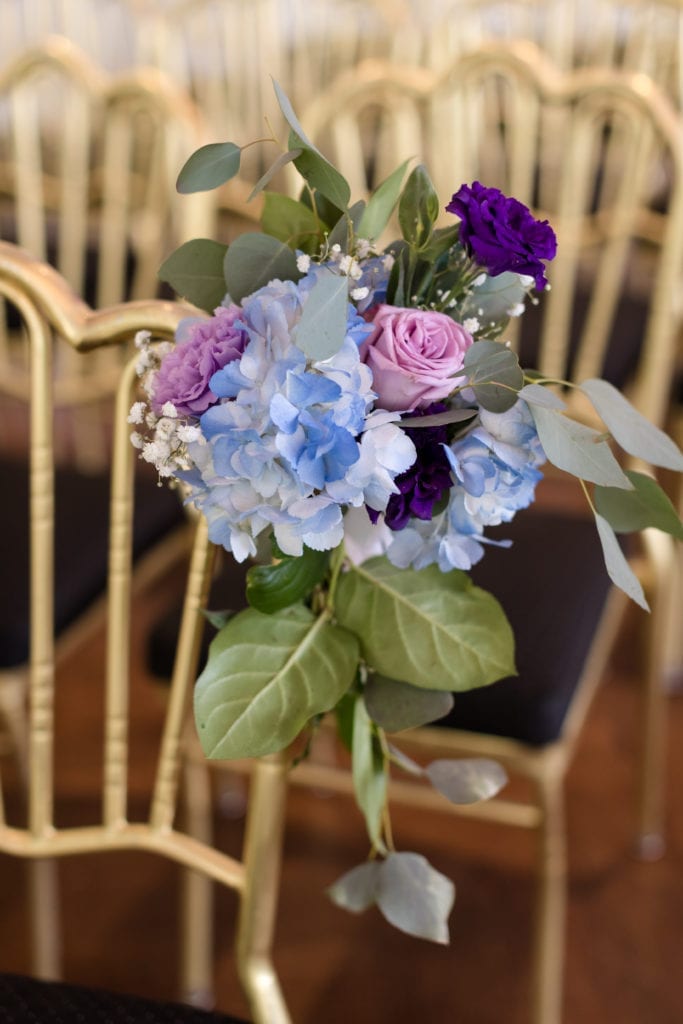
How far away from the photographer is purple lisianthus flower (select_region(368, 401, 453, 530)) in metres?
0.55

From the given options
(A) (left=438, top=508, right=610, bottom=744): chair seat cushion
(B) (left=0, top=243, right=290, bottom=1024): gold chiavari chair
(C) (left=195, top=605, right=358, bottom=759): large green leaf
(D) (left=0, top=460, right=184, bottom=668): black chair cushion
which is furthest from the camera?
(D) (left=0, top=460, right=184, bottom=668): black chair cushion

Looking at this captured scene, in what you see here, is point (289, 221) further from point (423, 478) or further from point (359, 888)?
point (359, 888)

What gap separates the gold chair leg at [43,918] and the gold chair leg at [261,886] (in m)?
0.53

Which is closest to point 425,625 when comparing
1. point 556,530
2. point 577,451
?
point 577,451

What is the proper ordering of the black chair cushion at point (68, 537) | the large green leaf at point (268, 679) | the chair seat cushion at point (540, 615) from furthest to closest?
the black chair cushion at point (68, 537), the chair seat cushion at point (540, 615), the large green leaf at point (268, 679)

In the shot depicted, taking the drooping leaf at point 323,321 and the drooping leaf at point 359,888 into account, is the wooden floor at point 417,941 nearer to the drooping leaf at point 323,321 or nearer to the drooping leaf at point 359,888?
the drooping leaf at point 359,888

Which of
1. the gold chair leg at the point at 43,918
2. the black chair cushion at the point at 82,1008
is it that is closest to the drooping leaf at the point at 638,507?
the black chair cushion at the point at 82,1008

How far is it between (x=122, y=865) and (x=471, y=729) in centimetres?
70

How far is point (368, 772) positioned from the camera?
27.2 inches

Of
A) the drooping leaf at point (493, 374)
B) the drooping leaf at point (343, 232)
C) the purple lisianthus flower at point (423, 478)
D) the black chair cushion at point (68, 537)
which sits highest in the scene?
the drooping leaf at point (343, 232)

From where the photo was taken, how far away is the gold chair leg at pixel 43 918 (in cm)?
122

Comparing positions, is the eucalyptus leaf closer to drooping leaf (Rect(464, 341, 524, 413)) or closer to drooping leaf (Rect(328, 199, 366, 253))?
drooping leaf (Rect(464, 341, 524, 413))

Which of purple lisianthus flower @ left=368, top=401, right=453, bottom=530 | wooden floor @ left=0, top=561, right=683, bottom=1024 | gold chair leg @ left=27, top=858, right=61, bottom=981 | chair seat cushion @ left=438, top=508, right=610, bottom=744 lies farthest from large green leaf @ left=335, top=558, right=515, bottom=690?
gold chair leg @ left=27, top=858, right=61, bottom=981

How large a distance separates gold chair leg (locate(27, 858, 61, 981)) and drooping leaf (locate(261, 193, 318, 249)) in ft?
2.79
